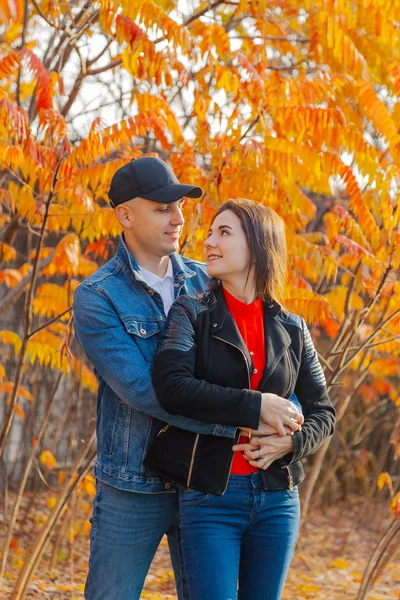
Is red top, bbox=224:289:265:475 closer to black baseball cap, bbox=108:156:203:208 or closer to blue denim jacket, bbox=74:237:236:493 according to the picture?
blue denim jacket, bbox=74:237:236:493

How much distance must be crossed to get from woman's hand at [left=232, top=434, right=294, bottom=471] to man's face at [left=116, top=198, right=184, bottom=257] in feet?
2.74

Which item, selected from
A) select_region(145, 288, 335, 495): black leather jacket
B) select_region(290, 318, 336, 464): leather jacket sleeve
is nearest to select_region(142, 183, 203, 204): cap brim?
select_region(145, 288, 335, 495): black leather jacket

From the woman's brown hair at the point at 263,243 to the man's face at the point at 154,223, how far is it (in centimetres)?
23

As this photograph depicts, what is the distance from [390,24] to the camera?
4863mm

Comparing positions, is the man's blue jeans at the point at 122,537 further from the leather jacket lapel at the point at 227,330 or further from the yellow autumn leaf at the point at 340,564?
the yellow autumn leaf at the point at 340,564

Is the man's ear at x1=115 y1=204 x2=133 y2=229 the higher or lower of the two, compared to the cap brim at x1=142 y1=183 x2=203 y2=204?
lower

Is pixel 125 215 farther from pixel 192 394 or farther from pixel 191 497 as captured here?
pixel 191 497

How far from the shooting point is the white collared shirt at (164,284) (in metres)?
3.17

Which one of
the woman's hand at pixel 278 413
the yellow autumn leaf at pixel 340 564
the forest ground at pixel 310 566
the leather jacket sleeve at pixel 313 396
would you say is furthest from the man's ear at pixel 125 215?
the yellow autumn leaf at pixel 340 564

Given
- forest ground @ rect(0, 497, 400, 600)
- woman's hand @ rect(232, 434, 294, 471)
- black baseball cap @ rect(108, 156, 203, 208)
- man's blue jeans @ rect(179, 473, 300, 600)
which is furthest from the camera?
forest ground @ rect(0, 497, 400, 600)

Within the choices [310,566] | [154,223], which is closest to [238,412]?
[154,223]

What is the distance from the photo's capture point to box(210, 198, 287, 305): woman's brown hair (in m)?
2.89

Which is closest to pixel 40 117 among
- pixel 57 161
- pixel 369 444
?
pixel 57 161

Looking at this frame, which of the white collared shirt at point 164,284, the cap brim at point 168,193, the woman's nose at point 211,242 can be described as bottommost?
the white collared shirt at point 164,284
